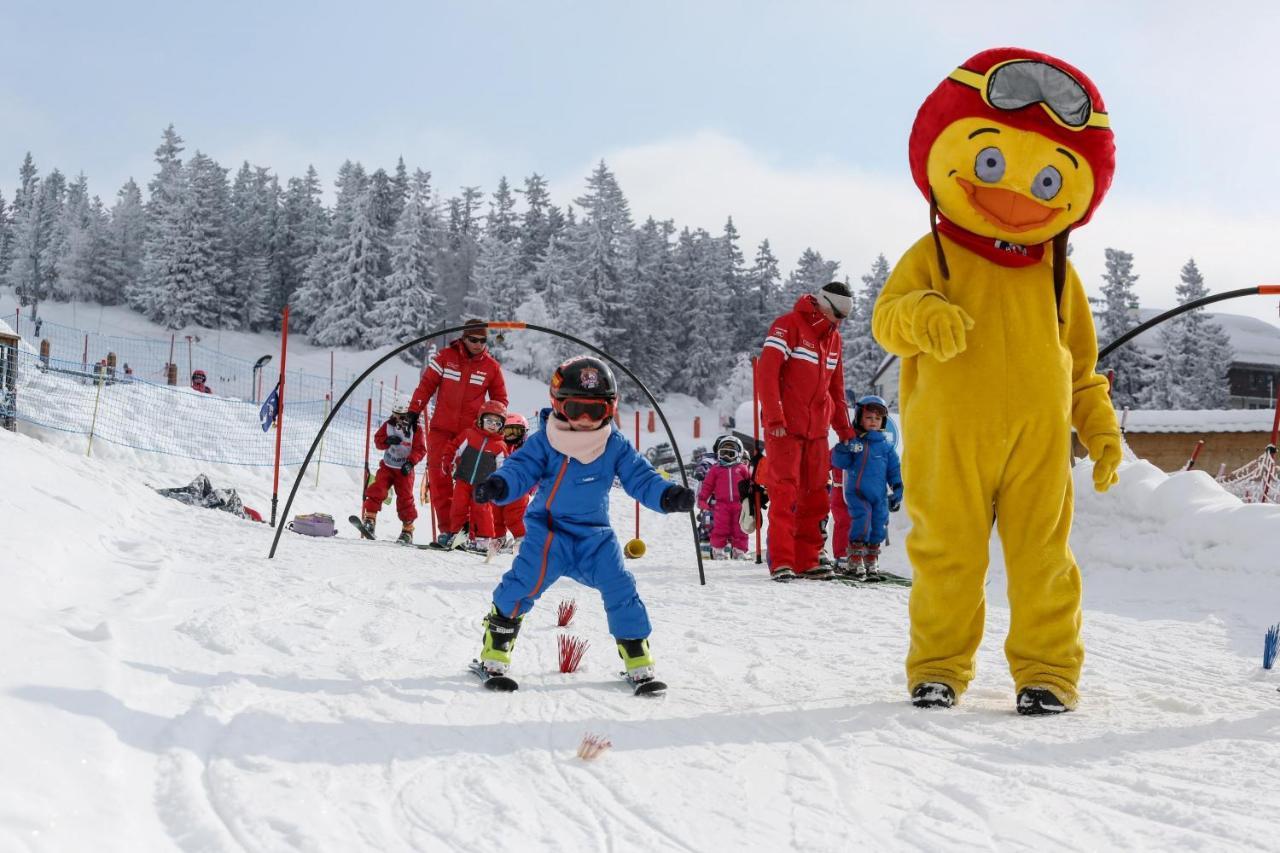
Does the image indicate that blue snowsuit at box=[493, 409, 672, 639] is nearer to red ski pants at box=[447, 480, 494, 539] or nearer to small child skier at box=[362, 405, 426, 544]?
red ski pants at box=[447, 480, 494, 539]

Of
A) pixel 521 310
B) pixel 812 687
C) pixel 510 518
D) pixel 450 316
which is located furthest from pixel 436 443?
pixel 450 316

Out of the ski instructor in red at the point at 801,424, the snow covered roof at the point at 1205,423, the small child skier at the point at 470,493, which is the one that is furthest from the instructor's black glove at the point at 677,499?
the snow covered roof at the point at 1205,423

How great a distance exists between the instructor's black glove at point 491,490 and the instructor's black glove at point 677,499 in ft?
2.08

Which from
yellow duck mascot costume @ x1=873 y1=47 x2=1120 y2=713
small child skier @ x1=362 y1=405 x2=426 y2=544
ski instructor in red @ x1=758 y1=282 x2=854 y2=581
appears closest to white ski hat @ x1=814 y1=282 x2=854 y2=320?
ski instructor in red @ x1=758 y1=282 x2=854 y2=581

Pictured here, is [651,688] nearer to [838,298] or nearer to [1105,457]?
[1105,457]

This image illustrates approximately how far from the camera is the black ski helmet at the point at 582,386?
148 inches

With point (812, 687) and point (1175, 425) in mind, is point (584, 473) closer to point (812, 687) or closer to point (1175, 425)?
point (812, 687)

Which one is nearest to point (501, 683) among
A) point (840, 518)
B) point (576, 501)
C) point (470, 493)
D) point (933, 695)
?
point (576, 501)

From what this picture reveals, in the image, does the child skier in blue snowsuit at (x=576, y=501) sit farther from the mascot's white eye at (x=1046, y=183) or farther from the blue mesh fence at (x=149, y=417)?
the blue mesh fence at (x=149, y=417)

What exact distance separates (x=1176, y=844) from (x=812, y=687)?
1.68 metres

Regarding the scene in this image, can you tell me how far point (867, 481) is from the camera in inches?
324

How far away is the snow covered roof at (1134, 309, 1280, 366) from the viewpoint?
4222cm

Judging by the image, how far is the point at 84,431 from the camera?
13.5 m

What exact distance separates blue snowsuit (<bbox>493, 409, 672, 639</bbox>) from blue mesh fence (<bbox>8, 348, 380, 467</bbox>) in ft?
35.4
